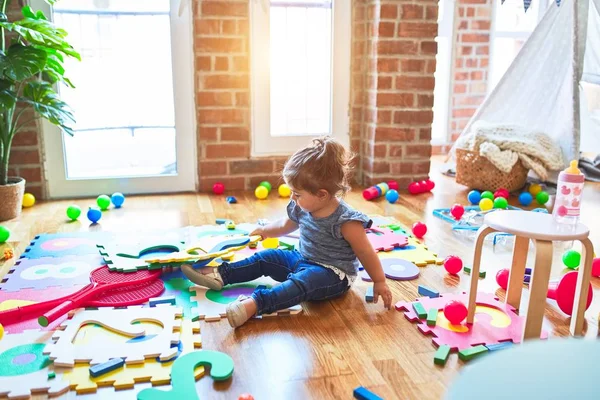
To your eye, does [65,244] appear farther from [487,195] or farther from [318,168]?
[487,195]

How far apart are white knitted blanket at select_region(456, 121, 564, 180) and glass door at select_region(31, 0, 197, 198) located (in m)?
1.58

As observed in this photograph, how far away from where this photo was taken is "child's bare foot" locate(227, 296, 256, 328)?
159cm

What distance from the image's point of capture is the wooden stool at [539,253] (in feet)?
4.64

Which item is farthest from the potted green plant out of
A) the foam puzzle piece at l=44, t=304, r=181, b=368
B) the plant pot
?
the foam puzzle piece at l=44, t=304, r=181, b=368

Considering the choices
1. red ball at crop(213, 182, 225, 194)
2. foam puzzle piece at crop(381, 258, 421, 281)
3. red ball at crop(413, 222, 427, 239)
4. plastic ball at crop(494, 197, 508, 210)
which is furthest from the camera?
red ball at crop(213, 182, 225, 194)

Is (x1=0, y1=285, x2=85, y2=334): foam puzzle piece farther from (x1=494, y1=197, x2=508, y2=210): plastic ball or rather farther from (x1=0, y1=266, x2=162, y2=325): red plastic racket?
(x1=494, y1=197, x2=508, y2=210): plastic ball

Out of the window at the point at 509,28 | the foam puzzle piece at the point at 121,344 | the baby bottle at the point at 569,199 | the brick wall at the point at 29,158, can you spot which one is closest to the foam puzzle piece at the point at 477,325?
the baby bottle at the point at 569,199

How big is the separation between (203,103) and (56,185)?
876mm

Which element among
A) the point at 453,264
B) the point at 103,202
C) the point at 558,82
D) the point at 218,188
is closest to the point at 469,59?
the point at 558,82

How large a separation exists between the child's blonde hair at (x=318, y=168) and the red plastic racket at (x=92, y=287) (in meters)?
0.60

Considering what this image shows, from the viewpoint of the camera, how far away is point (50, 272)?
6.48ft

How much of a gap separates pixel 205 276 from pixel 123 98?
1.58 meters

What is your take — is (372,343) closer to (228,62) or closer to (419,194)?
(419,194)

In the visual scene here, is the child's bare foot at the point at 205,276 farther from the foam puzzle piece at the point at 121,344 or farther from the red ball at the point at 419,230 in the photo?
the red ball at the point at 419,230
